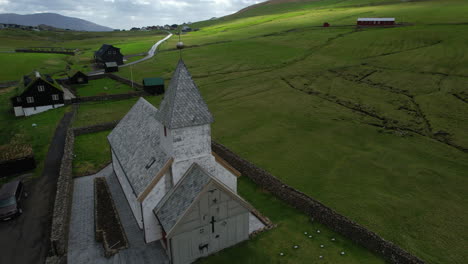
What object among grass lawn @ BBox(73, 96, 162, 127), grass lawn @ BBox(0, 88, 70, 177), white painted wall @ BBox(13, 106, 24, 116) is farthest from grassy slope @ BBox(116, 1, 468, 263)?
white painted wall @ BBox(13, 106, 24, 116)

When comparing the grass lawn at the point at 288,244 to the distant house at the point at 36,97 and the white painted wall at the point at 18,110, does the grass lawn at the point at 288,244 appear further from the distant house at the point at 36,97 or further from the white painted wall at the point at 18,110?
the white painted wall at the point at 18,110

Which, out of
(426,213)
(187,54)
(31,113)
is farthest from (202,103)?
(187,54)

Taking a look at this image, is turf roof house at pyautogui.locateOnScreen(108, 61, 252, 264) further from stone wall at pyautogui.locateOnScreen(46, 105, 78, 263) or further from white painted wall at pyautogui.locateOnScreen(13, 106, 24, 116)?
white painted wall at pyautogui.locateOnScreen(13, 106, 24, 116)

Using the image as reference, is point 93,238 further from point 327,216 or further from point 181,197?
point 327,216

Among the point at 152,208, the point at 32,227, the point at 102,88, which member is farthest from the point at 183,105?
the point at 102,88

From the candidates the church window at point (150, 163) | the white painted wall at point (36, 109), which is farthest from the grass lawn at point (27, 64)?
the church window at point (150, 163)

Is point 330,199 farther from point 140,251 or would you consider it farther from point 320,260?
point 140,251
